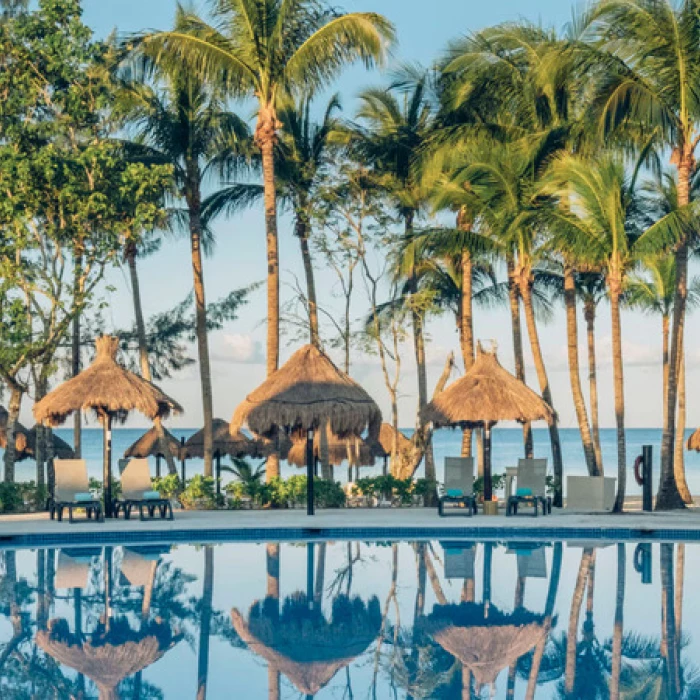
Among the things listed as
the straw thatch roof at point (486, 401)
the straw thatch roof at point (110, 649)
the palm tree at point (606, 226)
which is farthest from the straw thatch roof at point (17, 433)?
the straw thatch roof at point (110, 649)

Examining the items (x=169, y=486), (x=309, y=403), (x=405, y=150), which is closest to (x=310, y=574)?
(x=309, y=403)

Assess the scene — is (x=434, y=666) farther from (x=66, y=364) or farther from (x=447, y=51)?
(x=66, y=364)

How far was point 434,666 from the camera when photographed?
838 centimetres

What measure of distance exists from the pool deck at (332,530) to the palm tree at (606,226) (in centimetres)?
221

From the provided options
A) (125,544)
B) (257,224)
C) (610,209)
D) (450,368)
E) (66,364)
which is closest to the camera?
(125,544)

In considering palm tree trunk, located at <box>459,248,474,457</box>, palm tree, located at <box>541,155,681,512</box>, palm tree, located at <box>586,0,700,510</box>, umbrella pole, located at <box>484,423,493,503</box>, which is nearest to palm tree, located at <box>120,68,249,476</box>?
palm tree trunk, located at <box>459,248,474,457</box>

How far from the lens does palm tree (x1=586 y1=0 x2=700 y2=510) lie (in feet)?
56.7

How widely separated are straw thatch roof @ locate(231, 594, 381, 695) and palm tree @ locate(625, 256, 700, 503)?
11815 millimetres

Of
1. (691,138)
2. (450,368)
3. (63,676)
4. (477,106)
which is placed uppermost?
(477,106)

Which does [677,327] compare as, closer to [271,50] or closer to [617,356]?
[617,356]

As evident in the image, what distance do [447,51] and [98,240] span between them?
7.02 metres

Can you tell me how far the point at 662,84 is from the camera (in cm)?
1792

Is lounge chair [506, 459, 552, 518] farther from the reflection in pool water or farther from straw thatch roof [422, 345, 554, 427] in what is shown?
the reflection in pool water

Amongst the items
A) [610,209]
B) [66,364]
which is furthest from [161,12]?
[610,209]
